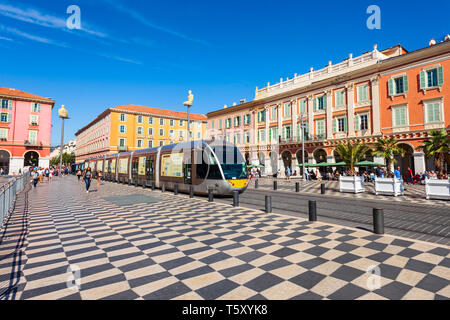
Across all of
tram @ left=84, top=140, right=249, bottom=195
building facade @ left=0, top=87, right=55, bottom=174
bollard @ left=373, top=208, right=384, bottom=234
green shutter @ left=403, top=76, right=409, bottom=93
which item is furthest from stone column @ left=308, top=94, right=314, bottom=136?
building facade @ left=0, top=87, right=55, bottom=174

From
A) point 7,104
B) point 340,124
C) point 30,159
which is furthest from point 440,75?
point 30,159

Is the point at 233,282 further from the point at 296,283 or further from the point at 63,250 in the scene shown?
the point at 63,250

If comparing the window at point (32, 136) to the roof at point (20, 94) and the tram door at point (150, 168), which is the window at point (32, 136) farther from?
A: the tram door at point (150, 168)

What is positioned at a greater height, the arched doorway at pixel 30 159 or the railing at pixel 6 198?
the arched doorway at pixel 30 159

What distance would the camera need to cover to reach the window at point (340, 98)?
2734cm

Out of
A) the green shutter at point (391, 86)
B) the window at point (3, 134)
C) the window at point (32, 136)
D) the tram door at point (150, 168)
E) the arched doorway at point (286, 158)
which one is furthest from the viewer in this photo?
the window at point (32, 136)

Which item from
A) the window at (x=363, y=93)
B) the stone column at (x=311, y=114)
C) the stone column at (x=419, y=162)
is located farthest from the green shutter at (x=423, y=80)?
the stone column at (x=311, y=114)

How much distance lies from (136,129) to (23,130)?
64.5ft

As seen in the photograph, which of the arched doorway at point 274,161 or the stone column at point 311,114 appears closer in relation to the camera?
the stone column at point 311,114

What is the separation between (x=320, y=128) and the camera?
1164 inches

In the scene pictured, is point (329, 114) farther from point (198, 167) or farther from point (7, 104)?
point (7, 104)

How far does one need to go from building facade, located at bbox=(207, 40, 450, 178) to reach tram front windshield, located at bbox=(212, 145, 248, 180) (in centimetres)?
1531

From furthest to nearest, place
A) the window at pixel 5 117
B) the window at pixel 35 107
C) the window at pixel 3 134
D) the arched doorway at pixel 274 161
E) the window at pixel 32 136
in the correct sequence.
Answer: the window at pixel 35 107 < the window at pixel 32 136 < the window at pixel 5 117 < the window at pixel 3 134 < the arched doorway at pixel 274 161
